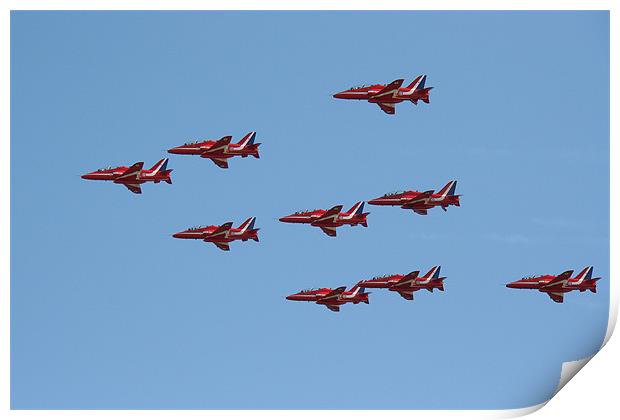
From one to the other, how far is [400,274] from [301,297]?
76cm

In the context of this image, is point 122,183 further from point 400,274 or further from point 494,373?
point 494,373

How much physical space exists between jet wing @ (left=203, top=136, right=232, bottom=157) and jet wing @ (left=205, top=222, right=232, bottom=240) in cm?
55

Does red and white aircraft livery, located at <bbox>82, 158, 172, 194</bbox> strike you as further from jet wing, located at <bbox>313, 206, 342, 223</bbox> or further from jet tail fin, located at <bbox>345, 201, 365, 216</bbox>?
jet tail fin, located at <bbox>345, 201, 365, 216</bbox>

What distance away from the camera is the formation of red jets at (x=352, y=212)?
10.8 meters

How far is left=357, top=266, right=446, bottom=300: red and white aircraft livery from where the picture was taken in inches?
425

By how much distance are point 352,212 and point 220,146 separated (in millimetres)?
1111

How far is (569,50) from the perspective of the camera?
10.8 metres

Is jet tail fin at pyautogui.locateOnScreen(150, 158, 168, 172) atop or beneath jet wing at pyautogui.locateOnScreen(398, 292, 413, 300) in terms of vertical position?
atop

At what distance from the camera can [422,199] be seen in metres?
10.9

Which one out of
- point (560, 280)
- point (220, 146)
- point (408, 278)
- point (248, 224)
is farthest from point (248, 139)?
point (560, 280)

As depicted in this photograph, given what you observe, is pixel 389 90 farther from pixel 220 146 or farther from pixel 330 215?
pixel 220 146

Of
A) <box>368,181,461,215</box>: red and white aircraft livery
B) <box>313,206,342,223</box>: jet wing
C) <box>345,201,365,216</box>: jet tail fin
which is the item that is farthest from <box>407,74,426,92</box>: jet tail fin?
<box>313,206,342,223</box>: jet wing

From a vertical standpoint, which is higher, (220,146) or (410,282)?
(220,146)
